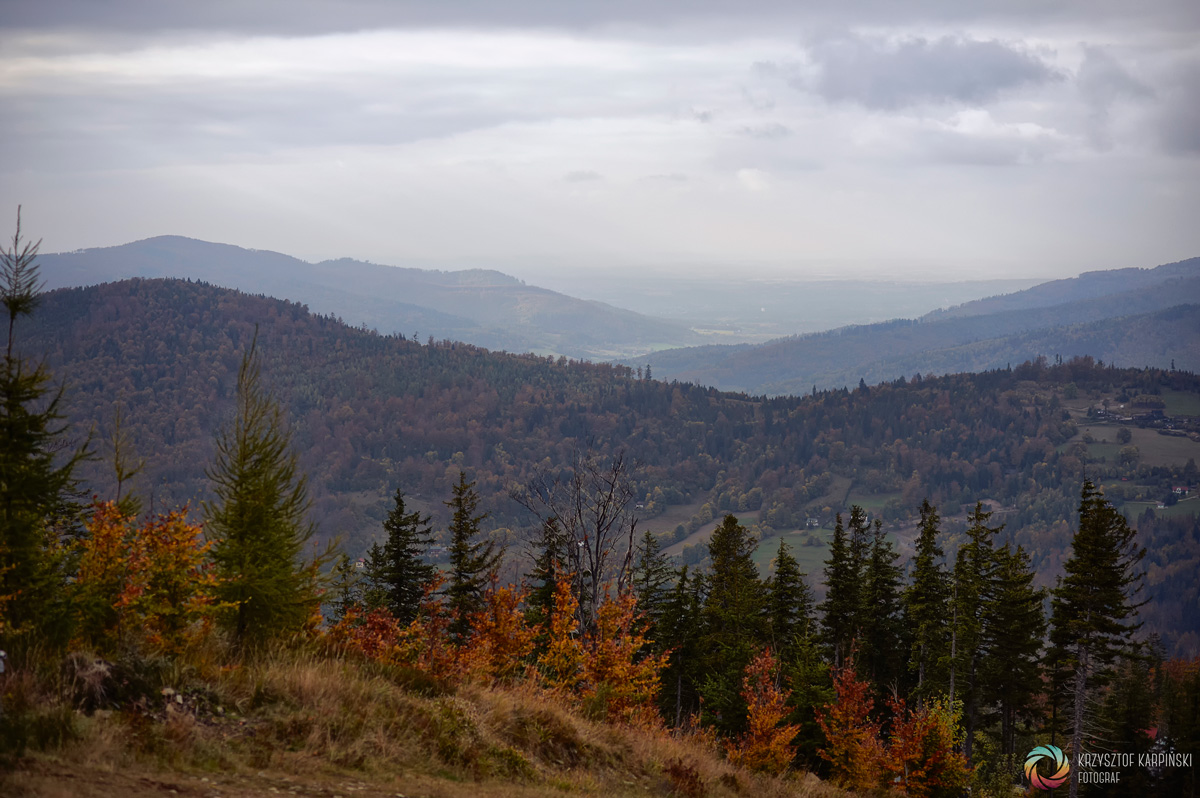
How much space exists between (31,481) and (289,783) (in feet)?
21.5

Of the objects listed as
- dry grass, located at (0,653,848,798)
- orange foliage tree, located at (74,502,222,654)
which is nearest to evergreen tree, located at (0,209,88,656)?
orange foliage tree, located at (74,502,222,654)

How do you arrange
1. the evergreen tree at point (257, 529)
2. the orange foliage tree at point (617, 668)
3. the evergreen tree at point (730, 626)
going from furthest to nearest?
the evergreen tree at point (730, 626) → the orange foliage tree at point (617, 668) → the evergreen tree at point (257, 529)

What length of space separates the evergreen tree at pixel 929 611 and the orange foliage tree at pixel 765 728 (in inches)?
423

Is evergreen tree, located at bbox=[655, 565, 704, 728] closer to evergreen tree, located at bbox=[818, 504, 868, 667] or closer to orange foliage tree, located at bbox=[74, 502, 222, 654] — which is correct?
evergreen tree, located at bbox=[818, 504, 868, 667]

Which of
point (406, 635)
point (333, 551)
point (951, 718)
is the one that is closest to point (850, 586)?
point (951, 718)

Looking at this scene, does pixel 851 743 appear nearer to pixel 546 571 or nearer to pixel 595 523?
pixel 595 523

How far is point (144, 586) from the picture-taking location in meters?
12.0

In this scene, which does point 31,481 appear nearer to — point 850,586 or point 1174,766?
point 850,586

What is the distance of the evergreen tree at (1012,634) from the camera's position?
40.2 m

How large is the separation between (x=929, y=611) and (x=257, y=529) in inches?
1428

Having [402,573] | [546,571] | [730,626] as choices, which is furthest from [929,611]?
[402,573]

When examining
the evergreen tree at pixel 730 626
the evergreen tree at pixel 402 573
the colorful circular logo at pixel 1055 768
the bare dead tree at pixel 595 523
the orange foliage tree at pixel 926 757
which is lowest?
the colorful circular logo at pixel 1055 768

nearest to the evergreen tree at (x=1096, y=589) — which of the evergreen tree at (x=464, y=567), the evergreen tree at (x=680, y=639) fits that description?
the evergreen tree at (x=680, y=639)

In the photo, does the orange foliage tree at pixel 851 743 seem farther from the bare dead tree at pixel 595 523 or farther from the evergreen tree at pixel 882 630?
the evergreen tree at pixel 882 630
